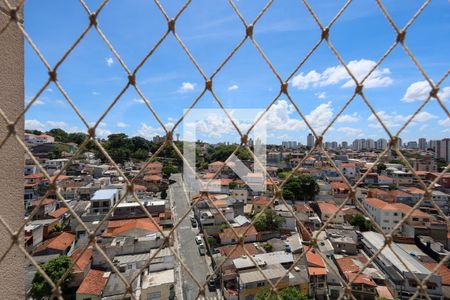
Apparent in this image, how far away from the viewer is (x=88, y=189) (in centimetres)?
1080

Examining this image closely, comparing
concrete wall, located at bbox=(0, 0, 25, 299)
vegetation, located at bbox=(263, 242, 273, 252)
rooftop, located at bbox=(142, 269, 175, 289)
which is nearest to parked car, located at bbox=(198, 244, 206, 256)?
vegetation, located at bbox=(263, 242, 273, 252)

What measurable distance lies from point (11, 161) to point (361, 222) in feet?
34.3

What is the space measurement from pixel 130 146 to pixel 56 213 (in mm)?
9052

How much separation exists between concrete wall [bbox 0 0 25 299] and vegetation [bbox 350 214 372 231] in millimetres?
10294

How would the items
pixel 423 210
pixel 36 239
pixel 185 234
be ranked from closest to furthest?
pixel 36 239 < pixel 185 234 < pixel 423 210

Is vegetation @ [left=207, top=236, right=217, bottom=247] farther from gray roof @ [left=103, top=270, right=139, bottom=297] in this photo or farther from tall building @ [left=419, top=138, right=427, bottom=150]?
tall building @ [left=419, top=138, right=427, bottom=150]

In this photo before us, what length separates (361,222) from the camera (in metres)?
9.27

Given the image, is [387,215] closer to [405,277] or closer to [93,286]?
[405,277]

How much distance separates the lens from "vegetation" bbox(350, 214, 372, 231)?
29.9 feet

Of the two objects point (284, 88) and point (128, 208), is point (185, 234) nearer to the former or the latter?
point (128, 208)

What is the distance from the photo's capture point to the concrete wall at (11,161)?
75 cm

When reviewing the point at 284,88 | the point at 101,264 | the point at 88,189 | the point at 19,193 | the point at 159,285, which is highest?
the point at 284,88

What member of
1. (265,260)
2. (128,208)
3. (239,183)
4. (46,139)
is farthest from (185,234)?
(46,139)

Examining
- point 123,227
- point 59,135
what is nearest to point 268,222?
point 123,227
